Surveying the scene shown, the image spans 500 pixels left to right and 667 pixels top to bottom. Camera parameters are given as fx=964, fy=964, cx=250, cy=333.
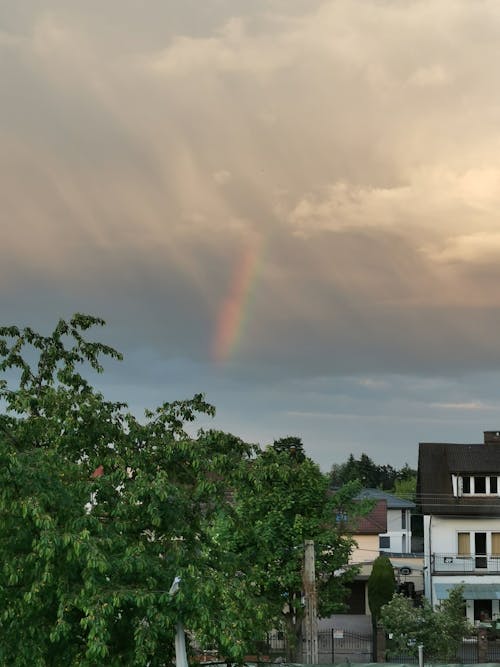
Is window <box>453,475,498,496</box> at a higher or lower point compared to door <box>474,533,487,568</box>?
higher

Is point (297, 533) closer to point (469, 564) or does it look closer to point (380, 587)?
point (380, 587)

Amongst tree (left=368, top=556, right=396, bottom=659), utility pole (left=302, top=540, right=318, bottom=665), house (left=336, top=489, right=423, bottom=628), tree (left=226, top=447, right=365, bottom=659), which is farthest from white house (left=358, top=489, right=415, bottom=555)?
utility pole (left=302, top=540, right=318, bottom=665)

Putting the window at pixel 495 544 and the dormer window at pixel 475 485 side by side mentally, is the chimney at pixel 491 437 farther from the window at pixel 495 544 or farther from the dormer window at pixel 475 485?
the window at pixel 495 544

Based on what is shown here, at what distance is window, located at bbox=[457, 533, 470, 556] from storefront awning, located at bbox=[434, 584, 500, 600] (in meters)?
2.26

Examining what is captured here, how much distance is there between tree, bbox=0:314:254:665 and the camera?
1683cm

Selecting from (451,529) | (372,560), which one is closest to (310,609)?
Result: (451,529)

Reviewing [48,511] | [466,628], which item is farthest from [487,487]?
[48,511]

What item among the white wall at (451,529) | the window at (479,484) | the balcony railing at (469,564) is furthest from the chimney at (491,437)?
the balcony railing at (469,564)

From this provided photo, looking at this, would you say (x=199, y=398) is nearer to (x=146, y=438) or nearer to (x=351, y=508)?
(x=146, y=438)

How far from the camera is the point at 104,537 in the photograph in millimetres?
A: 17594

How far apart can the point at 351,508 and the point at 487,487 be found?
2011 cm

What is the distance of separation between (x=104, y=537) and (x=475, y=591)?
41.3m

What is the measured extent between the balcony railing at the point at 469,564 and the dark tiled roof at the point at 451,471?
250 cm

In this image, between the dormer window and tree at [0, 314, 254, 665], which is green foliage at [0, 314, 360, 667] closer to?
tree at [0, 314, 254, 665]
